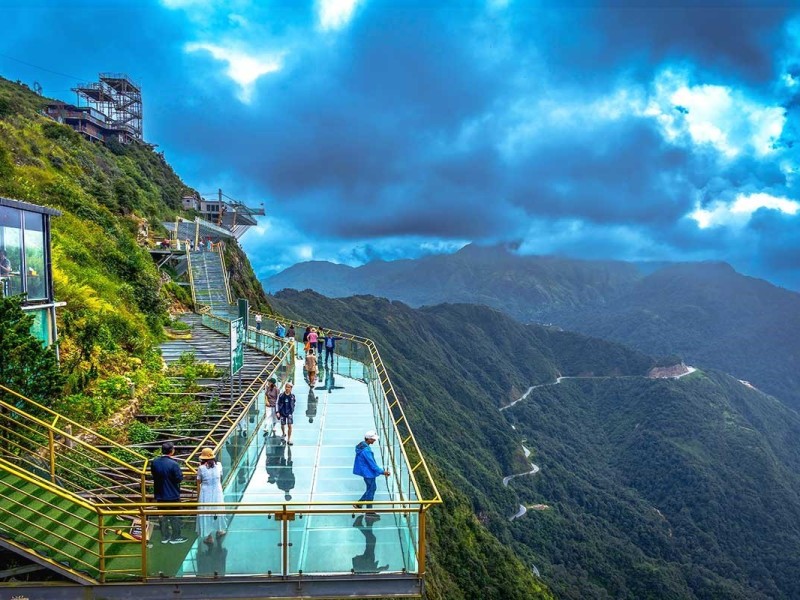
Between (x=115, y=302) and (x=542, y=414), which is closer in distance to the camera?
(x=115, y=302)

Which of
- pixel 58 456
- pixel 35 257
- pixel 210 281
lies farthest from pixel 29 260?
pixel 210 281

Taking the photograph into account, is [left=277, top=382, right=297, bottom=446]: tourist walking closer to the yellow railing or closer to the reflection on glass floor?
the reflection on glass floor

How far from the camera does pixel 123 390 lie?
46.0 ft

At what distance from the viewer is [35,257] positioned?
11.9 meters

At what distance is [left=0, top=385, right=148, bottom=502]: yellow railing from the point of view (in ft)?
27.4

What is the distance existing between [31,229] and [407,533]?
10.1 meters

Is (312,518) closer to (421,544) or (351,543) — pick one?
(351,543)

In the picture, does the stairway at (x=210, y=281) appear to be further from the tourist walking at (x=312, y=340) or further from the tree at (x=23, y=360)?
the tree at (x=23, y=360)

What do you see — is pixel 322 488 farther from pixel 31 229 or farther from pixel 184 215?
pixel 184 215

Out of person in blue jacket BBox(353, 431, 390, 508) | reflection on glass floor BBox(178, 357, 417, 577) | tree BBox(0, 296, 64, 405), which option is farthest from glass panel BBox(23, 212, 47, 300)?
person in blue jacket BBox(353, 431, 390, 508)

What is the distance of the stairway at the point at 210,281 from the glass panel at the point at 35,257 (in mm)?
18546

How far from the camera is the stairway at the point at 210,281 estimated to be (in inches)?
1325

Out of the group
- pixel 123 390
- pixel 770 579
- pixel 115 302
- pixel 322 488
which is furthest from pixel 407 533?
pixel 770 579

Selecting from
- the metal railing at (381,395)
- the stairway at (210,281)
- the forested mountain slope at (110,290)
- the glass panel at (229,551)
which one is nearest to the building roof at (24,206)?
the forested mountain slope at (110,290)
